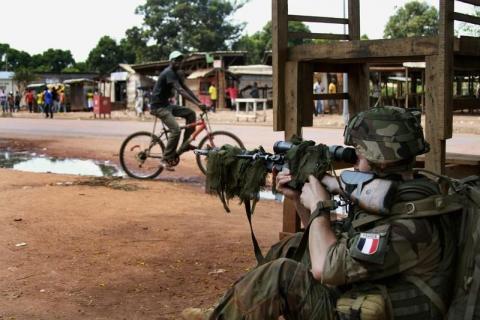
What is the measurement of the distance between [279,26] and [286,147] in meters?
1.60

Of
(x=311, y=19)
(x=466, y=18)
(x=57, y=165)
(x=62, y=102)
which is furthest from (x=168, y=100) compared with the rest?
(x=62, y=102)

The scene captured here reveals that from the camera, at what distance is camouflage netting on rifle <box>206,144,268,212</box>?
3117 millimetres

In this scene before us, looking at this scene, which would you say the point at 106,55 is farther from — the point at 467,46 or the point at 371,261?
the point at 371,261

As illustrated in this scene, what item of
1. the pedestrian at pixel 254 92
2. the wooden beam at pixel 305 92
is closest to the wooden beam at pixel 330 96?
the wooden beam at pixel 305 92

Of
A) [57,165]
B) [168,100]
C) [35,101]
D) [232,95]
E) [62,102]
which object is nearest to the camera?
[168,100]

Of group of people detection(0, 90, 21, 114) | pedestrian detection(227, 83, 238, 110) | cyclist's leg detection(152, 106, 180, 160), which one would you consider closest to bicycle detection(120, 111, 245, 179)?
cyclist's leg detection(152, 106, 180, 160)

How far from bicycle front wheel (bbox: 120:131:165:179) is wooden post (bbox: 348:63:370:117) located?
16.3 feet

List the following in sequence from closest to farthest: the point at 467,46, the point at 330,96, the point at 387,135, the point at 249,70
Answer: the point at 387,135 < the point at 467,46 < the point at 330,96 < the point at 249,70

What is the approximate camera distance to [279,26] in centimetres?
415

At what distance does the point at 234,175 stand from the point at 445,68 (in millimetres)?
1277

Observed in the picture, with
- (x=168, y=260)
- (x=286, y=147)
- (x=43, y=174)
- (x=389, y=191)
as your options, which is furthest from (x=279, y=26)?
(x=43, y=174)

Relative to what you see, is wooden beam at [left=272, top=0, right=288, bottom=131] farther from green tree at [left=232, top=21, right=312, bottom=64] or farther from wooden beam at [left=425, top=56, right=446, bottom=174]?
green tree at [left=232, top=21, right=312, bottom=64]

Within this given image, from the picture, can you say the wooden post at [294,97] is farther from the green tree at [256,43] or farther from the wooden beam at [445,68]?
the green tree at [256,43]

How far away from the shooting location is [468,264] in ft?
6.89
